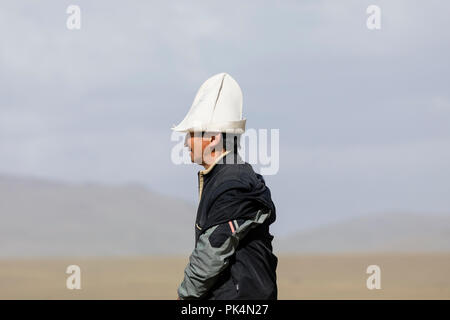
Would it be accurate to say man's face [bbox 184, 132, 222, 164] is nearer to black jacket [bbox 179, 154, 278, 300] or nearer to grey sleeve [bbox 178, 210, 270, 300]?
black jacket [bbox 179, 154, 278, 300]

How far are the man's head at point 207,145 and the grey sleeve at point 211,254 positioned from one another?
424mm

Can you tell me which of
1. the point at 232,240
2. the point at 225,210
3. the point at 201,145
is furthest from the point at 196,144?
the point at 232,240

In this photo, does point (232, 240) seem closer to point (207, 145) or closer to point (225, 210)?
point (225, 210)

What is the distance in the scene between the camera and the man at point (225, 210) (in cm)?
443

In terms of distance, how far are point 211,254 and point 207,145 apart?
2.10 feet

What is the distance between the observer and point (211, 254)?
4.38m

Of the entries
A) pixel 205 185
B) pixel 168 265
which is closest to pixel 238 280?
pixel 205 185

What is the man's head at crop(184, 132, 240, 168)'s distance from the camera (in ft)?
15.1

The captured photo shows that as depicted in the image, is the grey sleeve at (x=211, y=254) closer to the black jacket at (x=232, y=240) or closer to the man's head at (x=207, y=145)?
the black jacket at (x=232, y=240)

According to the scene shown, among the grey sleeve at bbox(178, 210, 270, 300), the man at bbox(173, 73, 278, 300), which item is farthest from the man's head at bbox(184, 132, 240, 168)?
the grey sleeve at bbox(178, 210, 270, 300)

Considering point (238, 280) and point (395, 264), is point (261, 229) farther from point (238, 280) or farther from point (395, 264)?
point (395, 264)

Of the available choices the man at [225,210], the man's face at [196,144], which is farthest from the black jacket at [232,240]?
the man's face at [196,144]

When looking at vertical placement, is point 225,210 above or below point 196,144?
below

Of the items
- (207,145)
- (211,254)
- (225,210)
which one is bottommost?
(211,254)
